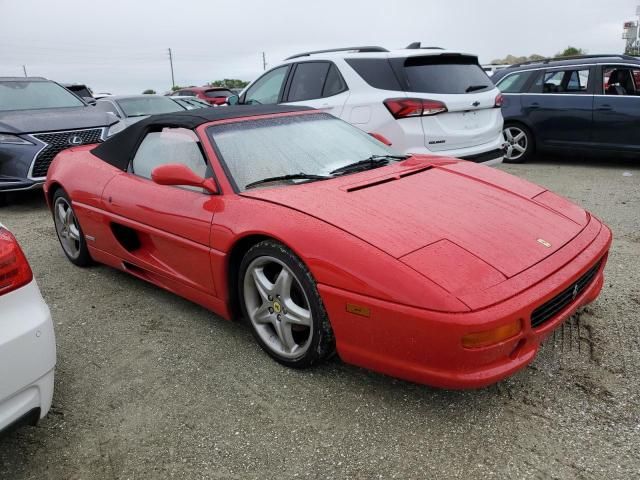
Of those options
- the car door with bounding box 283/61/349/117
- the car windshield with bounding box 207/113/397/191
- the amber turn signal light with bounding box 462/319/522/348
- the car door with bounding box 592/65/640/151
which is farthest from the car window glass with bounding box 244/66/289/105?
the amber turn signal light with bounding box 462/319/522/348

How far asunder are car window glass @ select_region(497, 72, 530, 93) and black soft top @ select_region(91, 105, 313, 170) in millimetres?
5525

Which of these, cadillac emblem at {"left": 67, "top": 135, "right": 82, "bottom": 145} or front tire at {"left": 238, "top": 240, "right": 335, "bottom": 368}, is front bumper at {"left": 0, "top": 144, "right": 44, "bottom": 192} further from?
front tire at {"left": 238, "top": 240, "right": 335, "bottom": 368}

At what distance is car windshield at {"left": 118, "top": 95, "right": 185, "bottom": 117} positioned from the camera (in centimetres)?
954

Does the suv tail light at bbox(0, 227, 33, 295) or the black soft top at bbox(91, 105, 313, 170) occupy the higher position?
the black soft top at bbox(91, 105, 313, 170)

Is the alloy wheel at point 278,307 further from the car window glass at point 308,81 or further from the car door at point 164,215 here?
the car window glass at point 308,81

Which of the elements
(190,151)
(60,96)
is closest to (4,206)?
(60,96)

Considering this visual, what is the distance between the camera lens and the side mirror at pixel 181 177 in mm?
2838

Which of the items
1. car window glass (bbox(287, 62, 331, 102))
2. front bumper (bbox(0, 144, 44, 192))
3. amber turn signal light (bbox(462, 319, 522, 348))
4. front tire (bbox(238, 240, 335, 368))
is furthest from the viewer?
front bumper (bbox(0, 144, 44, 192))

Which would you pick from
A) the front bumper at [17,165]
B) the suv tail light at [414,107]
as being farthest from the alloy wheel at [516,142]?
the front bumper at [17,165]

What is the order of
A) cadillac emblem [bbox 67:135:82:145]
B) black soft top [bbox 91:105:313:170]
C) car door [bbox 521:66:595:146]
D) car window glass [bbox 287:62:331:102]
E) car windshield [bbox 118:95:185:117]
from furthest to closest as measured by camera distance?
car windshield [bbox 118:95:185:117] → car door [bbox 521:66:595:146] → cadillac emblem [bbox 67:135:82:145] → car window glass [bbox 287:62:331:102] → black soft top [bbox 91:105:313:170]

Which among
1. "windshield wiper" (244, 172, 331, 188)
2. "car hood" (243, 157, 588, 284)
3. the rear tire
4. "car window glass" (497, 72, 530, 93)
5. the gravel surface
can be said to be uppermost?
"car window glass" (497, 72, 530, 93)

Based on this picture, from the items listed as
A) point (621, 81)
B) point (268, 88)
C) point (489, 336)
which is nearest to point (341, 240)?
point (489, 336)

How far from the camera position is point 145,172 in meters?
3.46

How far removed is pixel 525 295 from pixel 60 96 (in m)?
7.30
